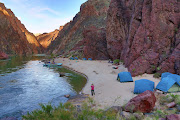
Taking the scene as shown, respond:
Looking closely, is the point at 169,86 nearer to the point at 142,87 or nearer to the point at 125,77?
the point at 142,87

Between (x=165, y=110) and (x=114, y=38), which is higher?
(x=114, y=38)

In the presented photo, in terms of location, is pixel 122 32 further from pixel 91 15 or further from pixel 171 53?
pixel 91 15

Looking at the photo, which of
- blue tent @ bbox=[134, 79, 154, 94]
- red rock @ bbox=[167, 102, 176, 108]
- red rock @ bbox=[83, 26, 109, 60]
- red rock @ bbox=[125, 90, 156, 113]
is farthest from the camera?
Result: red rock @ bbox=[83, 26, 109, 60]

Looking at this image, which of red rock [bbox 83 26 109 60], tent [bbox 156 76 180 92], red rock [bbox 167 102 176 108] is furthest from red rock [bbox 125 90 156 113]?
red rock [bbox 83 26 109 60]

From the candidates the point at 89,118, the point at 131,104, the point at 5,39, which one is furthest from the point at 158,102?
the point at 5,39

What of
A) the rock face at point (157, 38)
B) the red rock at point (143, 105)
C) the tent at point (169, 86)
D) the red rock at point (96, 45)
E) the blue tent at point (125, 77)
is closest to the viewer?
the red rock at point (143, 105)

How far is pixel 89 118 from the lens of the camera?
6574 mm

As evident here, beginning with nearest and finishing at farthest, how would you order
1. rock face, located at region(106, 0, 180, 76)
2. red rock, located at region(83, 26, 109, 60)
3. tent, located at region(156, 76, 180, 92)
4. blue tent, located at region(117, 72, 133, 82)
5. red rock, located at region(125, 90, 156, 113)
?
red rock, located at region(125, 90, 156, 113), tent, located at region(156, 76, 180, 92), blue tent, located at region(117, 72, 133, 82), rock face, located at region(106, 0, 180, 76), red rock, located at region(83, 26, 109, 60)

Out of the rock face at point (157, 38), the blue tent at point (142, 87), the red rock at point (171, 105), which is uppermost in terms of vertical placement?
the rock face at point (157, 38)

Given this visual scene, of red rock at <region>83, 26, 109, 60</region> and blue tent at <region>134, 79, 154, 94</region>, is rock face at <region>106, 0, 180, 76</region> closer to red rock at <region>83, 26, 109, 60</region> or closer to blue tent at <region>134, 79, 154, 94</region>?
blue tent at <region>134, 79, 154, 94</region>

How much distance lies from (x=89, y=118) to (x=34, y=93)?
1149cm

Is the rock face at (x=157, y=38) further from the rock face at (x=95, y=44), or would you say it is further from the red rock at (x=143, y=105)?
the rock face at (x=95, y=44)

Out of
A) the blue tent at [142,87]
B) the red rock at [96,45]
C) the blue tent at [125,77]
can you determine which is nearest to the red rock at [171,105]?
the blue tent at [142,87]

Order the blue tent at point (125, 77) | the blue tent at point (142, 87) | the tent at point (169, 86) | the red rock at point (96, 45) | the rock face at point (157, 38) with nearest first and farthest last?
the tent at point (169, 86) < the blue tent at point (142, 87) < the blue tent at point (125, 77) < the rock face at point (157, 38) < the red rock at point (96, 45)
